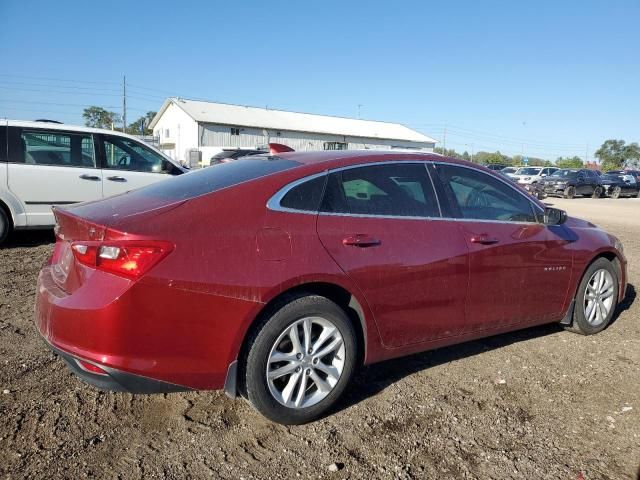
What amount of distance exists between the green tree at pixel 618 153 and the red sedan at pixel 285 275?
9196cm

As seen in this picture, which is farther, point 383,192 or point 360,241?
point 383,192

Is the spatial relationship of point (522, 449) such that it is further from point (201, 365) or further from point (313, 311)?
point (201, 365)

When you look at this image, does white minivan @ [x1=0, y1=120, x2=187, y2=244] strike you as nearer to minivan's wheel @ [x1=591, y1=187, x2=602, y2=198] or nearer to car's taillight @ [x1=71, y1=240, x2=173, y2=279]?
car's taillight @ [x1=71, y1=240, x2=173, y2=279]

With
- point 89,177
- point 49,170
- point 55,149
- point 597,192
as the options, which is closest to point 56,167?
point 49,170

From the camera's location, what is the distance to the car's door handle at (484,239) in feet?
12.0

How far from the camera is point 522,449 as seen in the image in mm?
2857

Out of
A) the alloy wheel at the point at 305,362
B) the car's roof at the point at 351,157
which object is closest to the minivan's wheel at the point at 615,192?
the car's roof at the point at 351,157

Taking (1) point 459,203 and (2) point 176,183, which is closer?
(2) point 176,183

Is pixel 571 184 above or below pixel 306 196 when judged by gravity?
below

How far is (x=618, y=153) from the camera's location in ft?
293

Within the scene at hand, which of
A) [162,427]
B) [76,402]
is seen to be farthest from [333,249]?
[76,402]

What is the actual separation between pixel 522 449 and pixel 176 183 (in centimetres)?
255

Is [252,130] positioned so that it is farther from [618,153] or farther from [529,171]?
[618,153]

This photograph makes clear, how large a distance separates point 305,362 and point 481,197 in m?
1.89
